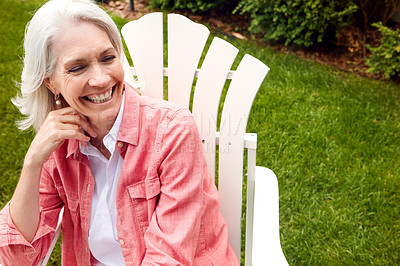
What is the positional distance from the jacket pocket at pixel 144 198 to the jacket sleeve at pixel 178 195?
5 cm

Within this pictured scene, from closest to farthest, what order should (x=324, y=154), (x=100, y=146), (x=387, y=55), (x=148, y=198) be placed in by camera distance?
1. (x=148, y=198)
2. (x=100, y=146)
3. (x=324, y=154)
4. (x=387, y=55)

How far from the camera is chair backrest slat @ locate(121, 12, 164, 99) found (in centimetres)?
193

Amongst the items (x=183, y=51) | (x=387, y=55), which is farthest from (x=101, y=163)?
(x=387, y=55)

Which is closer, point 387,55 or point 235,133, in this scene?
point 235,133

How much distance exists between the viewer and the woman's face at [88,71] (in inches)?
54.8

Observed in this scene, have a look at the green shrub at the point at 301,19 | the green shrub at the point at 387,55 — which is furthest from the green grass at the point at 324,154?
the green shrub at the point at 301,19

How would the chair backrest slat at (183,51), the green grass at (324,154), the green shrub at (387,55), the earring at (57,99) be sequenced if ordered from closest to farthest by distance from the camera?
the earring at (57,99) → the chair backrest slat at (183,51) → the green grass at (324,154) → the green shrub at (387,55)

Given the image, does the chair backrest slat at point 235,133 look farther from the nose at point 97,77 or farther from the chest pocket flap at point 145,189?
the nose at point 97,77

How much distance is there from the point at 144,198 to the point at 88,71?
534mm

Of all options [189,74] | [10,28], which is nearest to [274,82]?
[189,74]

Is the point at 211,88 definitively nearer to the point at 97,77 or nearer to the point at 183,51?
the point at 183,51

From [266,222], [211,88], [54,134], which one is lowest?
[266,222]

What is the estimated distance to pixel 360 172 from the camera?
10.1 ft

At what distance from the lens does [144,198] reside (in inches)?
63.4
